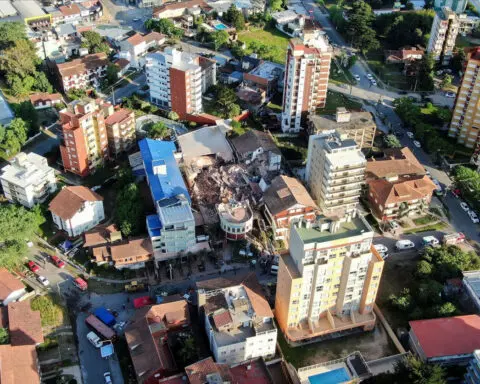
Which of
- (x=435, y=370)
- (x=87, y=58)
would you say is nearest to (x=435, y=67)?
(x=87, y=58)

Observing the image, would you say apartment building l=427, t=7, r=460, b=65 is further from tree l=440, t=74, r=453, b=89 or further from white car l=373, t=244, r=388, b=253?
white car l=373, t=244, r=388, b=253

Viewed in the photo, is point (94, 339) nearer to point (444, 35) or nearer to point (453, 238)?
point (453, 238)

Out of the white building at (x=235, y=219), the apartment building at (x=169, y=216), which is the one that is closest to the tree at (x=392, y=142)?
the white building at (x=235, y=219)


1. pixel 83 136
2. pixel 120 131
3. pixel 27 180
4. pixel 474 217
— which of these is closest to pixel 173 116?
pixel 120 131

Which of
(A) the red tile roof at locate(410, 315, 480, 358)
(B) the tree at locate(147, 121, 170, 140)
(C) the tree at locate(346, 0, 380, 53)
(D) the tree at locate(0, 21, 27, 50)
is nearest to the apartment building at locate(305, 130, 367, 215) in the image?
(A) the red tile roof at locate(410, 315, 480, 358)

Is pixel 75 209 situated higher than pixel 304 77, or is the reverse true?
pixel 304 77

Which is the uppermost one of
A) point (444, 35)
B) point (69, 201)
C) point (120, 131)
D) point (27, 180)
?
point (444, 35)
